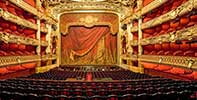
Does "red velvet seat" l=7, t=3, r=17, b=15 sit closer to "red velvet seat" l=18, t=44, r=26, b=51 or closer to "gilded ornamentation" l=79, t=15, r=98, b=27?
"red velvet seat" l=18, t=44, r=26, b=51

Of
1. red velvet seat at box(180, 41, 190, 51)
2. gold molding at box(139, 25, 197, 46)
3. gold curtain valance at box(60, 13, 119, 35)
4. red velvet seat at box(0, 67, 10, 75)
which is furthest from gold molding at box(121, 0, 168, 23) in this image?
red velvet seat at box(0, 67, 10, 75)

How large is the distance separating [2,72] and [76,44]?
6.48m

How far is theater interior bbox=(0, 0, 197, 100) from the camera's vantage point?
373 centimetres

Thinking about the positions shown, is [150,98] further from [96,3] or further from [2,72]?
[96,3]

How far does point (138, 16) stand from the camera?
30.2 feet

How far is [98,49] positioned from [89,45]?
573mm

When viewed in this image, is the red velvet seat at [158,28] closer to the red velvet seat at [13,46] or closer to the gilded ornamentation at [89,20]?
the gilded ornamentation at [89,20]

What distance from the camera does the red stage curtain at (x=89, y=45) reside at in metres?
12.2

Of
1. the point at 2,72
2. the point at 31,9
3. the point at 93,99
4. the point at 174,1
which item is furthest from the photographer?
the point at 31,9

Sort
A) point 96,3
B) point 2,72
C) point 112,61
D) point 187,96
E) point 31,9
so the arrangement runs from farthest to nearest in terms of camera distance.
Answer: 1. point 112,61
2. point 96,3
3. point 31,9
4. point 2,72
5. point 187,96

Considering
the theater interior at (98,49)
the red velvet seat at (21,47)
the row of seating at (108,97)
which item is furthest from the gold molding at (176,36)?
the red velvet seat at (21,47)

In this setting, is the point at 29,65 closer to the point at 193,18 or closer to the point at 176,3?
the point at 176,3

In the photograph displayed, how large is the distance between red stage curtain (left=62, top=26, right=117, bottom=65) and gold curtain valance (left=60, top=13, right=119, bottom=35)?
38 cm

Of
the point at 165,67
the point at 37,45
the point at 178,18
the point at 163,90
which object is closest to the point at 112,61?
the point at 37,45
